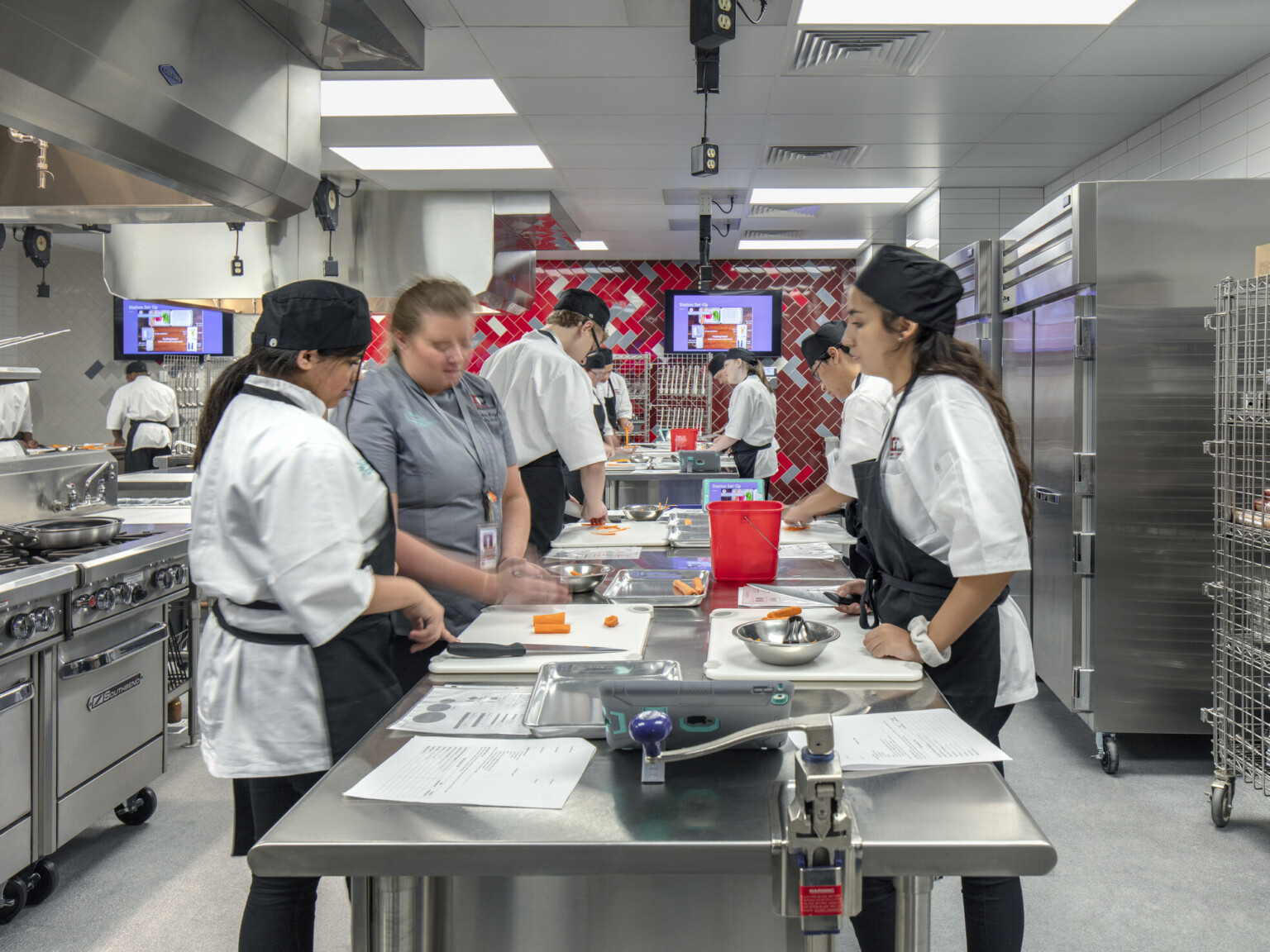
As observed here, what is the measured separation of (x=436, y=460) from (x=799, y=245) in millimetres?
8160

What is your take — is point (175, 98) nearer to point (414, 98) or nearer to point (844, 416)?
point (844, 416)

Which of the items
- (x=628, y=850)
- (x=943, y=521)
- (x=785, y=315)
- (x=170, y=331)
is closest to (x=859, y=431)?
(x=943, y=521)

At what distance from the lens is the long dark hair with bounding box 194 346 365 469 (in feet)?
5.61

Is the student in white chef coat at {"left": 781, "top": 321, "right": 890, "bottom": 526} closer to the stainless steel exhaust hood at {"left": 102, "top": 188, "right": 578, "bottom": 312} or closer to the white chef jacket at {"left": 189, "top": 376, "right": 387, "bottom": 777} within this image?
the white chef jacket at {"left": 189, "top": 376, "right": 387, "bottom": 777}

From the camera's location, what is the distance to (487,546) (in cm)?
214

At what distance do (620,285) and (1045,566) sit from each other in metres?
7.65

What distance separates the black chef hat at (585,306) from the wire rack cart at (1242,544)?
7.18ft

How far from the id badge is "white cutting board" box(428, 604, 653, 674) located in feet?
0.33

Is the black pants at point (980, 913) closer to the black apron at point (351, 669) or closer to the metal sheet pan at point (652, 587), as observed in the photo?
the metal sheet pan at point (652, 587)

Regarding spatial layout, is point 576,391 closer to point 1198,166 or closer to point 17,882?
point 17,882

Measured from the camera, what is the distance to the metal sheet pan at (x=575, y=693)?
4.43ft

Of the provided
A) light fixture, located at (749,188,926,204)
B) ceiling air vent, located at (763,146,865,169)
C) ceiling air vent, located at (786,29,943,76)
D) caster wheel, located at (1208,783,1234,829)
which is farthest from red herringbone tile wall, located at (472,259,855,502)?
caster wheel, located at (1208,783,1234,829)

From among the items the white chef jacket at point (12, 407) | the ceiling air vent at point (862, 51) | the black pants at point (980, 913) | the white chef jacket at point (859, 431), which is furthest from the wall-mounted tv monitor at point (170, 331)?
the black pants at point (980, 913)

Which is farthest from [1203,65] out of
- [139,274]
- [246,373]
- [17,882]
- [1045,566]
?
[139,274]
